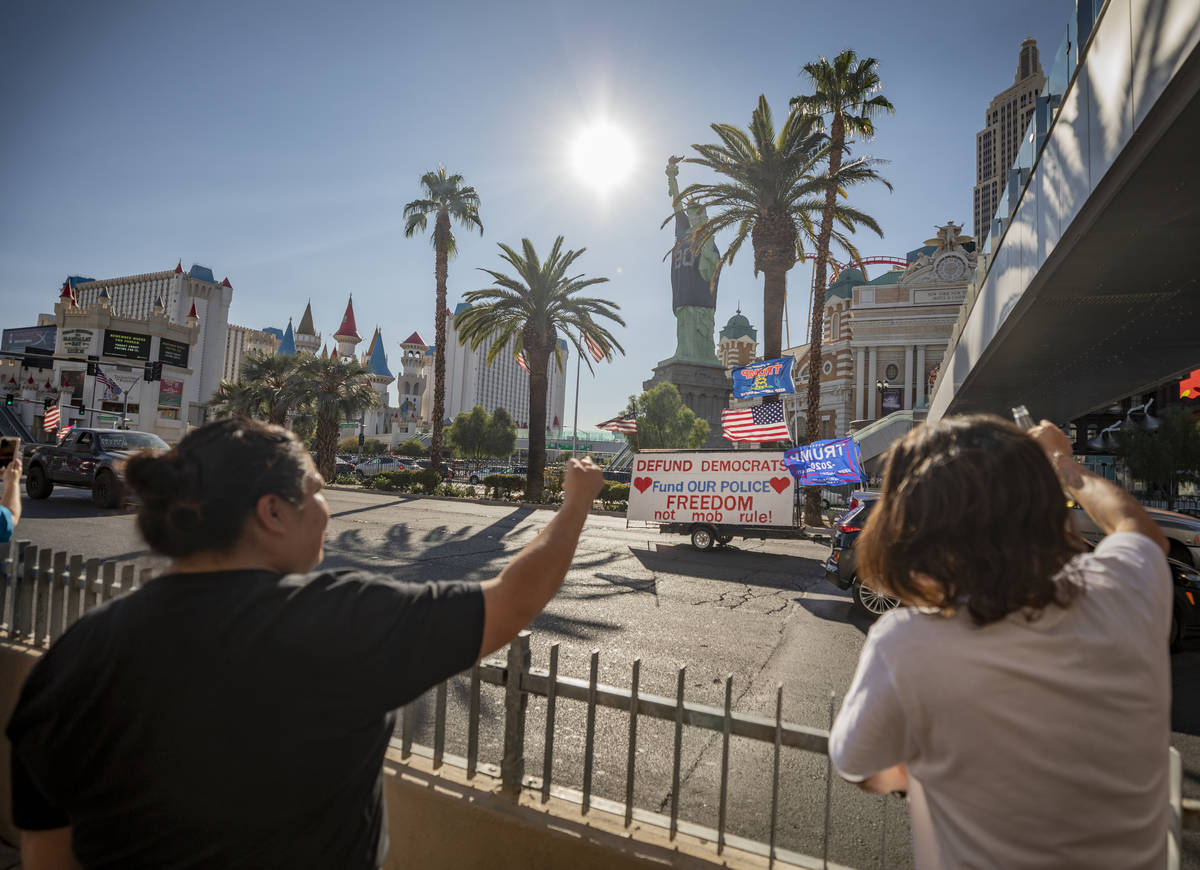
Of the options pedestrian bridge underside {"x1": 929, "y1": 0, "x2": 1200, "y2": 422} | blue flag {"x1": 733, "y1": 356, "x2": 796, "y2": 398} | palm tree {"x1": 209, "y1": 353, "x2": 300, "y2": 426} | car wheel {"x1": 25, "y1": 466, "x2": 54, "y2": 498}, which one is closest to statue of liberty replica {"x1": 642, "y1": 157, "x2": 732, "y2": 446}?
palm tree {"x1": 209, "y1": 353, "x2": 300, "y2": 426}

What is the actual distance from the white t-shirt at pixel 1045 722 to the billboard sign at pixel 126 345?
81.1 meters

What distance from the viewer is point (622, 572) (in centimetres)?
1060

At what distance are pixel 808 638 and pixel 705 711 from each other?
5381mm

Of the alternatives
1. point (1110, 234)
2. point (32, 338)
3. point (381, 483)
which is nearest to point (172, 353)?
point (32, 338)

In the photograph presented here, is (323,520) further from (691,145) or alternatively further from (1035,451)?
(691,145)

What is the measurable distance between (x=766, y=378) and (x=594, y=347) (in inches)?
326

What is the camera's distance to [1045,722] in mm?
1077

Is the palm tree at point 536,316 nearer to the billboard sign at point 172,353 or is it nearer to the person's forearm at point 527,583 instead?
the person's forearm at point 527,583

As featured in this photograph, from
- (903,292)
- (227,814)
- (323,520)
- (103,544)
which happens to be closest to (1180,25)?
(323,520)

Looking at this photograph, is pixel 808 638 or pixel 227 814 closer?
pixel 227 814

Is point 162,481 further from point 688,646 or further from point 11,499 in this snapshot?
point 688,646

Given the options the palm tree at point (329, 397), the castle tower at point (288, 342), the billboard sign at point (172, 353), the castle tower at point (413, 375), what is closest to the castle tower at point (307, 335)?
the castle tower at point (288, 342)

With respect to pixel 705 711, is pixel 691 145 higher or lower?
higher

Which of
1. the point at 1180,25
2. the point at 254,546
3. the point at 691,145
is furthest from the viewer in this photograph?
the point at 691,145
